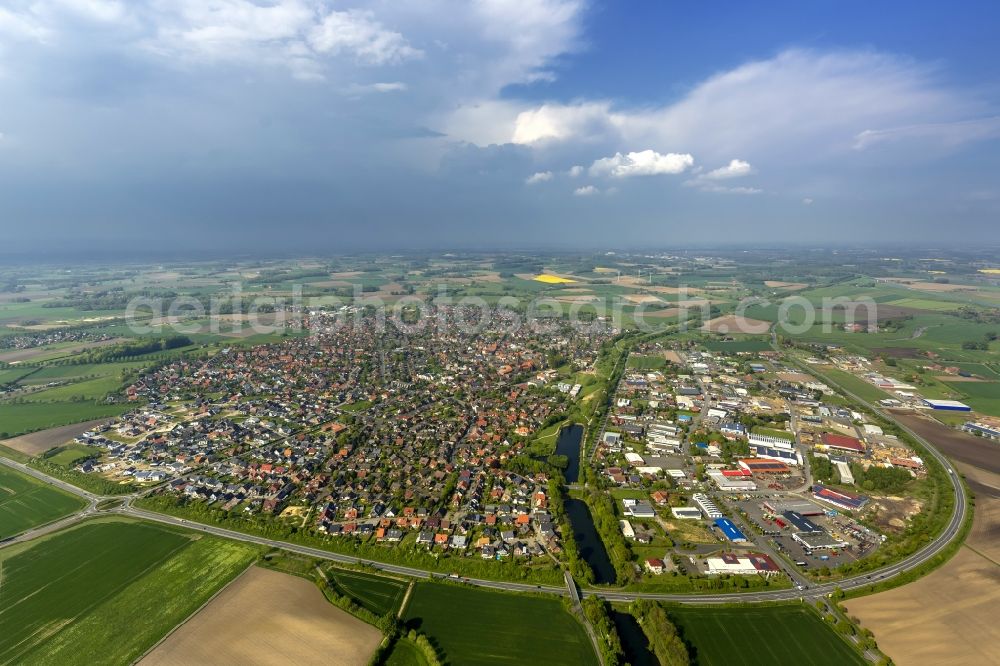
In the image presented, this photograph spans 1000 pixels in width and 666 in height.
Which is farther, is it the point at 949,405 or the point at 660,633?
the point at 949,405

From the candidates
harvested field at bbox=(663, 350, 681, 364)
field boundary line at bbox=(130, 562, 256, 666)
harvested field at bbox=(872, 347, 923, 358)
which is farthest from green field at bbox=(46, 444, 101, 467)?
harvested field at bbox=(872, 347, 923, 358)

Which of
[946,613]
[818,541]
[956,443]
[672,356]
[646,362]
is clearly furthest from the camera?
[672,356]

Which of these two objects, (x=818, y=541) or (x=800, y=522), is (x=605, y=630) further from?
(x=800, y=522)

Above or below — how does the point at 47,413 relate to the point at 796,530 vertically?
above

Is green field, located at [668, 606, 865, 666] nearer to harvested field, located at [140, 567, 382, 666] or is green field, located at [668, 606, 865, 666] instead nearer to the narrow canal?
the narrow canal

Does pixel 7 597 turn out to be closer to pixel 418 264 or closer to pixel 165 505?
pixel 165 505

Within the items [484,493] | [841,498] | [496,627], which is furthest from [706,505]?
[496,627]
